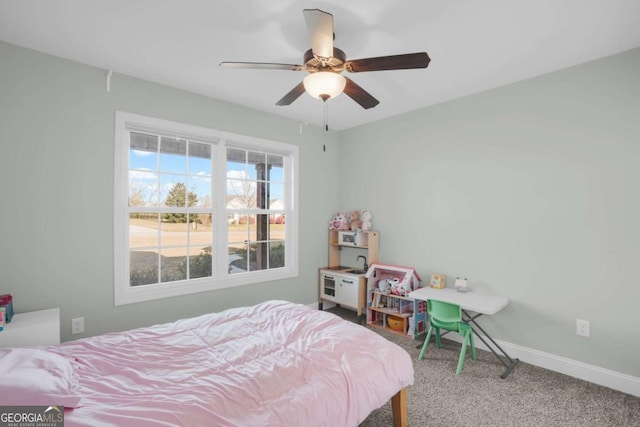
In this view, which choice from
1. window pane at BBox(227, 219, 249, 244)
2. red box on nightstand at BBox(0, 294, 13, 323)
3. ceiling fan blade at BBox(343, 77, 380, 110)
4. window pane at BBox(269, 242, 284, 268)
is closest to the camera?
red box on nightstand at BBox(0, 294, 13, 323)

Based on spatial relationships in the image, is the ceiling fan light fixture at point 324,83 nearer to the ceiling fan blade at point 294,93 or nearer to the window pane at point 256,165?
the ceiling fan blade at point 294,93

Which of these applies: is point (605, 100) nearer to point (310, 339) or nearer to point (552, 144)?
point (552, 144)

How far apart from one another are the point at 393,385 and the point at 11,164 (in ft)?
10.3

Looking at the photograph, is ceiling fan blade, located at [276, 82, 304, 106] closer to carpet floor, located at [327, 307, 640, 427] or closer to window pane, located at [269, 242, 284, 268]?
window pane, located at [269, 242, 284, 268]

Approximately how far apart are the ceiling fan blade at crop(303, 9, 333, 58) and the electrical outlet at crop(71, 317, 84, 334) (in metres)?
2.86

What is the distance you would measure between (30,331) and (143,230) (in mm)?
1199

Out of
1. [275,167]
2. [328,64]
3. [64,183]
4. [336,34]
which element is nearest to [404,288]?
[275,167]

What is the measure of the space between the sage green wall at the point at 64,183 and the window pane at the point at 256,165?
0.93 m

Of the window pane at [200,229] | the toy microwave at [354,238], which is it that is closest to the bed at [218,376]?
the window pane at [200,229]

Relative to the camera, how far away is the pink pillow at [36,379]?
121cm

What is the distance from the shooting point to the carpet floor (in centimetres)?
204

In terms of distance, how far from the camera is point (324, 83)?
2.01 metres

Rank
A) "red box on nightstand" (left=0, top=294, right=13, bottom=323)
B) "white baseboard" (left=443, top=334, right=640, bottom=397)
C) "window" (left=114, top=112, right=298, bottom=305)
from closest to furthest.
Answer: "red box on nightstand" (left=0, top=294, right=13, bottom=323) → "white baseboard" (left=443, top=334, right=640, bottom=397) → "window" (left=114, top=112, right=298, bottom=305)

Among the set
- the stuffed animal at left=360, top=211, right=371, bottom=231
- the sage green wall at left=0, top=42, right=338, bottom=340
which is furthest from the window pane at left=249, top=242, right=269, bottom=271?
the stuffed animal at left=360, top=211, right=371, bottom=231
